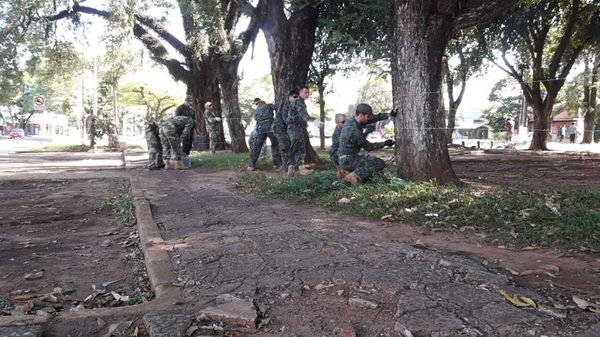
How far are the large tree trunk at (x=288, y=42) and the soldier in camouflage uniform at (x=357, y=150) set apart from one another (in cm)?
351

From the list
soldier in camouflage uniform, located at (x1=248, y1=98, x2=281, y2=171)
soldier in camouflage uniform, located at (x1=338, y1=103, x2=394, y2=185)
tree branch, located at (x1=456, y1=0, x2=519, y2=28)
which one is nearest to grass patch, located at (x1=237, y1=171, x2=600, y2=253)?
soldier in camouflage uniform, located at (x1=338, y1=103, x2=394, y2=185)

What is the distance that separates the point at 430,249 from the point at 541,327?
1.50m

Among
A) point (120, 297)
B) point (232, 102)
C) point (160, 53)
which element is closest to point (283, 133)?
point (120, 297)

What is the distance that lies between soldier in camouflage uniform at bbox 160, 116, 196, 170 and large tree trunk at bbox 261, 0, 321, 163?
224 centimetres

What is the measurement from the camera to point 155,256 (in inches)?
153

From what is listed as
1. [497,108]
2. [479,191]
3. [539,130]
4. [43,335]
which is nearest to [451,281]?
[43,335]

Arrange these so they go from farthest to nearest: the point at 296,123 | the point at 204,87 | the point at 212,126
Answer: the point at 204,87 < the point at 212,126 < the point at 296,123

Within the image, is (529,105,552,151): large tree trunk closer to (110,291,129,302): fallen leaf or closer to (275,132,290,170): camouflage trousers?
(275,132,290,170): camouflage trousers

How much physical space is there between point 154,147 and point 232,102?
5.44 metres

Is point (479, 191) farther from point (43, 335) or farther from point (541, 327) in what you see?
point (43, 335)

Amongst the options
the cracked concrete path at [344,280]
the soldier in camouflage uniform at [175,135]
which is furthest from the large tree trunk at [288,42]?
the cracked concrete path at [344,280]

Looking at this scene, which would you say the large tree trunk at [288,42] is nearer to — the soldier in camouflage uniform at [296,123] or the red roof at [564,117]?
the soldier in camouflage uniform at [296,123]

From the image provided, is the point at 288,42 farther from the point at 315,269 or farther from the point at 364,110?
the point at 315,269

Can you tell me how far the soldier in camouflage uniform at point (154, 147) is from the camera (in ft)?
37.8
